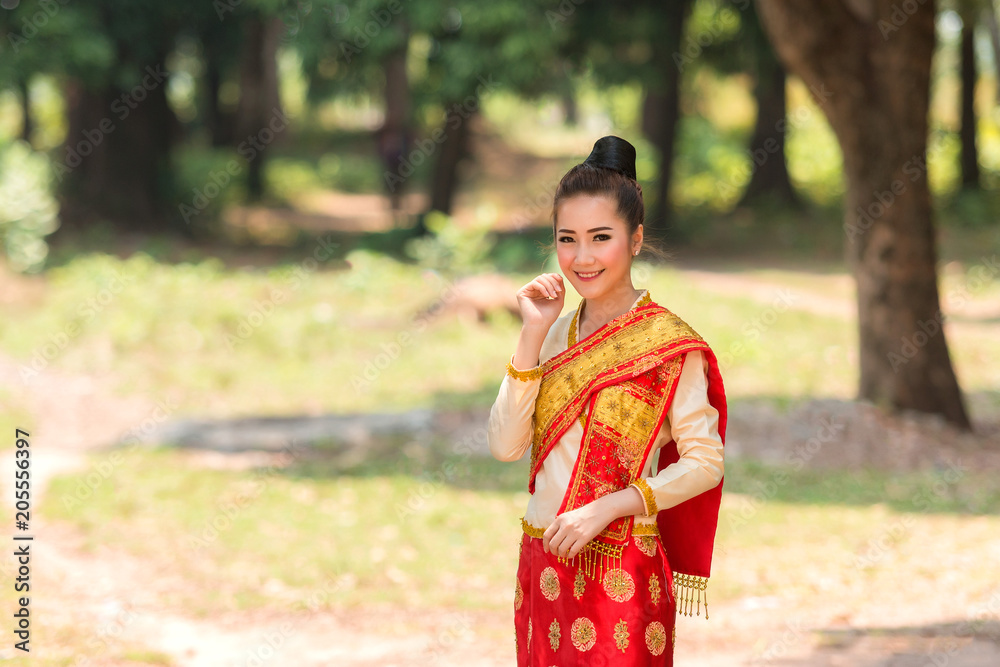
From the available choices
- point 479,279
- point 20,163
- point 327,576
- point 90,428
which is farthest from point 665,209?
point 327,576

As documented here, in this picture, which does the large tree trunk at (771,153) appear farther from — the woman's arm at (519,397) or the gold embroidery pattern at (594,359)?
the woman's arm at (519,397)

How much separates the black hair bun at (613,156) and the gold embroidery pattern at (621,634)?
1096 mm

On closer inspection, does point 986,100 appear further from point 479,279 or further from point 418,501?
point 418,501

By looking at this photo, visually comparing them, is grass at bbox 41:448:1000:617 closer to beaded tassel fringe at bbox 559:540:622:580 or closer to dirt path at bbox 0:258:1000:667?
dirt path at bbox 0:258:1000:667

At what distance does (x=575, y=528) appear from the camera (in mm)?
2387

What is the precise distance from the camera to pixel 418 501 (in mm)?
7336

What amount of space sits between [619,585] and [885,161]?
647cm

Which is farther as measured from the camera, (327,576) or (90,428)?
(90,428)

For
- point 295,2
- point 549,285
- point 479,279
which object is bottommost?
point 479,279

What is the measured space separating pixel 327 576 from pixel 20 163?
1099cm

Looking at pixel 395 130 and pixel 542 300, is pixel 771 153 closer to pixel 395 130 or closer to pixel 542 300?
pixel 395 130

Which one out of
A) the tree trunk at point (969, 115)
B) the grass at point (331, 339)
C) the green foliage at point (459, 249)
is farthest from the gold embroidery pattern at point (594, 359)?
the tree trunk at point (969, 115)

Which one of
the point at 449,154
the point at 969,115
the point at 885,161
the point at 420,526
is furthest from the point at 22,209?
the point at 969,115

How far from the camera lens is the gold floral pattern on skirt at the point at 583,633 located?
8.25 ft
